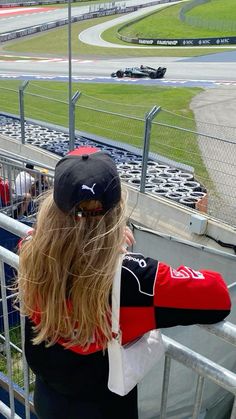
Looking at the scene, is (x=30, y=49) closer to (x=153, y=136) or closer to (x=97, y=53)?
(x=97, y=53)

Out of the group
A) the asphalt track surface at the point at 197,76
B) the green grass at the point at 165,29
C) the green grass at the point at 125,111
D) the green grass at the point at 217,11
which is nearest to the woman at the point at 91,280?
the green grass at the point at 125,111

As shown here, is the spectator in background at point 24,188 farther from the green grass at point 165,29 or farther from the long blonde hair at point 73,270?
the green grass at point 165,29

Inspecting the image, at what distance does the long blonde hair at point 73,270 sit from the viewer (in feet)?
5.15

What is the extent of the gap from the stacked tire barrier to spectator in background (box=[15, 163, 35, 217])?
1.97m

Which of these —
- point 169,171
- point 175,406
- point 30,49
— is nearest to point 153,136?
point 169,171

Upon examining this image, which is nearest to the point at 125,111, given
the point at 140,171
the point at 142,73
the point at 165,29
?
the point at 140,171

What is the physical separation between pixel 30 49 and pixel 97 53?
6.02 m

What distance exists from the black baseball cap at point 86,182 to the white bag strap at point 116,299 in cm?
20

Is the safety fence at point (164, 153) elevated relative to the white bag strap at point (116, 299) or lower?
lower

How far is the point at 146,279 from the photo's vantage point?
61.6 inches

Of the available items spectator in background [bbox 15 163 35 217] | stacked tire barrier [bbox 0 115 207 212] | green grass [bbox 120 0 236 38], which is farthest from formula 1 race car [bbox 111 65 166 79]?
green grass [bbox 120 0 236 38]

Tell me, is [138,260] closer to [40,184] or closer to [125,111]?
[40,184]

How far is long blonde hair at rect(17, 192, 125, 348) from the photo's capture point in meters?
1.57

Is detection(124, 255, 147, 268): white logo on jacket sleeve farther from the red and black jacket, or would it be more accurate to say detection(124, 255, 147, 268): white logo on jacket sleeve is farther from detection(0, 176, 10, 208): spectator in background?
detection(0, 176, 10, 208): spectator in background
